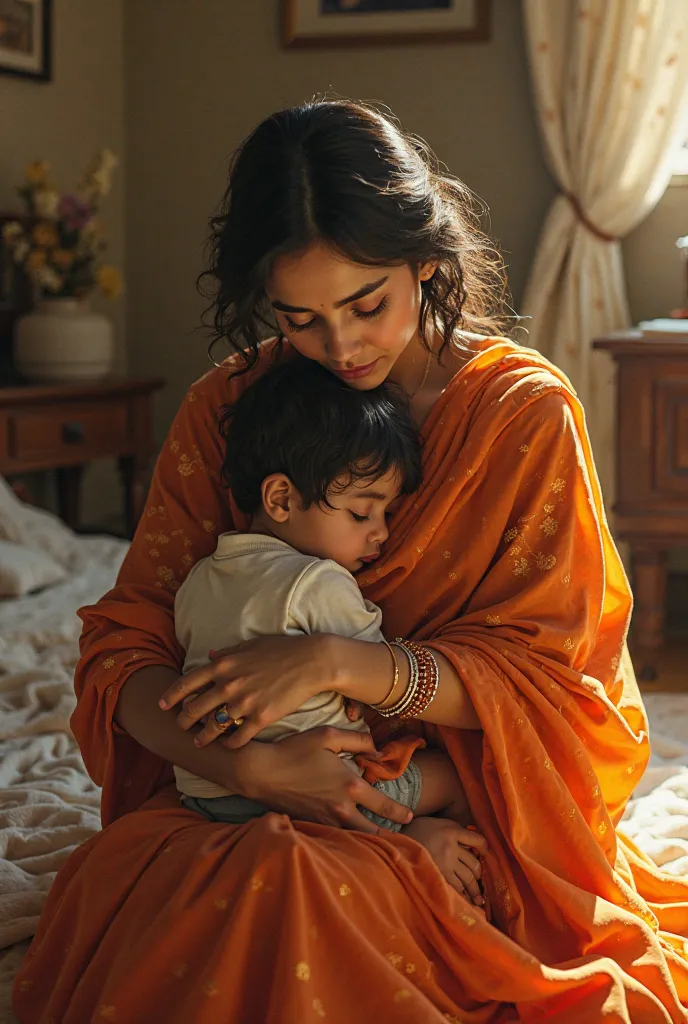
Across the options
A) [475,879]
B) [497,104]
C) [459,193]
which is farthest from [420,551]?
[497,104]

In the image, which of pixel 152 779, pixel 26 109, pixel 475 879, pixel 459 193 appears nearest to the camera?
pixel 475 879

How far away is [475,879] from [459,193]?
3.29ft

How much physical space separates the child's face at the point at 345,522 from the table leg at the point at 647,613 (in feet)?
6.53

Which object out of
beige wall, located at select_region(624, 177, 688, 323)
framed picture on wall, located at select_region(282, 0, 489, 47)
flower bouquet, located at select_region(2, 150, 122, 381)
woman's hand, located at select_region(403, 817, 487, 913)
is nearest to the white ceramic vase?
flower bouquet, located at select_region(2, 150, 122, 381)

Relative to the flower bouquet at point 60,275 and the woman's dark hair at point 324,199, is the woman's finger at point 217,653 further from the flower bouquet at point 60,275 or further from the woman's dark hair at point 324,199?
the flower bouquet at point 60,275

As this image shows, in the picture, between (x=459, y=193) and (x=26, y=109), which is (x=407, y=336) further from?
(x=26, y=109)

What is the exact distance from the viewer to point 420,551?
1.63 meters

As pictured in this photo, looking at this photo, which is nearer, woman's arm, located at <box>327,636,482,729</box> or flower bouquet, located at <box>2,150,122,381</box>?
woman's arm, located at <box>327,636,482,729</box>

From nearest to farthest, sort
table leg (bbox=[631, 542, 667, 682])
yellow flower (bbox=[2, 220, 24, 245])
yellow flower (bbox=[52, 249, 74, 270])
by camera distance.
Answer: table leg (bbox=[631, 542, 667, 682]) → yellow flower (bbox=[2, 220, 24, 245]) → yellow flower (bbox=[52, 249, 74, 270])

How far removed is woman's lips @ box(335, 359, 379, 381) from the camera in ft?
5.25

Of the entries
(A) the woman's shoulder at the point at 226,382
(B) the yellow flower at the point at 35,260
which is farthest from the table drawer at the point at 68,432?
(A) the woman's shoulder at the point at 226,382

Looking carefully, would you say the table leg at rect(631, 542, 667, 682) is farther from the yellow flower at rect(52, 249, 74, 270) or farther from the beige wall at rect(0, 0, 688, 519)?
the yellow flower at rect(52, 249, 74, 270)

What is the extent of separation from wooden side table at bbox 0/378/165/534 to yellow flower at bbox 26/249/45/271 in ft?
1.28

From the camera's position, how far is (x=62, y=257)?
4.08 meters
